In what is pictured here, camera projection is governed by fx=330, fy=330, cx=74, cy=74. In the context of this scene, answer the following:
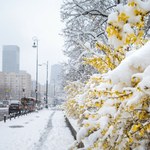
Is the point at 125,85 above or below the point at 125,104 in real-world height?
above

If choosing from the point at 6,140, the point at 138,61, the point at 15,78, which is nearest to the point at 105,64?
the point at 138,61

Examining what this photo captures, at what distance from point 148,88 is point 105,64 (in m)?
1.80

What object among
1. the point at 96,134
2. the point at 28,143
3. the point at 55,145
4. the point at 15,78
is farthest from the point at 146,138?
the point at 15,78

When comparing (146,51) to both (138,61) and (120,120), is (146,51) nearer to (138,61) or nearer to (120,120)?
(138,61)

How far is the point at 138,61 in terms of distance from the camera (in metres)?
2.64

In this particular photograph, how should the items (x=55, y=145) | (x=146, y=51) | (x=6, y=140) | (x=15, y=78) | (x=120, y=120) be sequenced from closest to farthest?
(x=146, y=51), (x=120, y=120), (x=55, y=145), (x=6, y=140), (x=15, y=78)

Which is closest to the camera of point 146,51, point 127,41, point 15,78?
point 146,51

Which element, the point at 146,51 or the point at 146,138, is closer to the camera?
the point at 146,51

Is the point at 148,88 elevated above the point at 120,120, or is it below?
above

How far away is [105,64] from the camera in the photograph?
442 centimetres

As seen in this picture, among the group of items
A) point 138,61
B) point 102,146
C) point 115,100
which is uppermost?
point 138,61

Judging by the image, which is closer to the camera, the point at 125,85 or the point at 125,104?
the point at 125,85

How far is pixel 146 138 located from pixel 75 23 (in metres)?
14.0

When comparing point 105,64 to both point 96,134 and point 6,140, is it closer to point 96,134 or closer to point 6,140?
point 96,134
